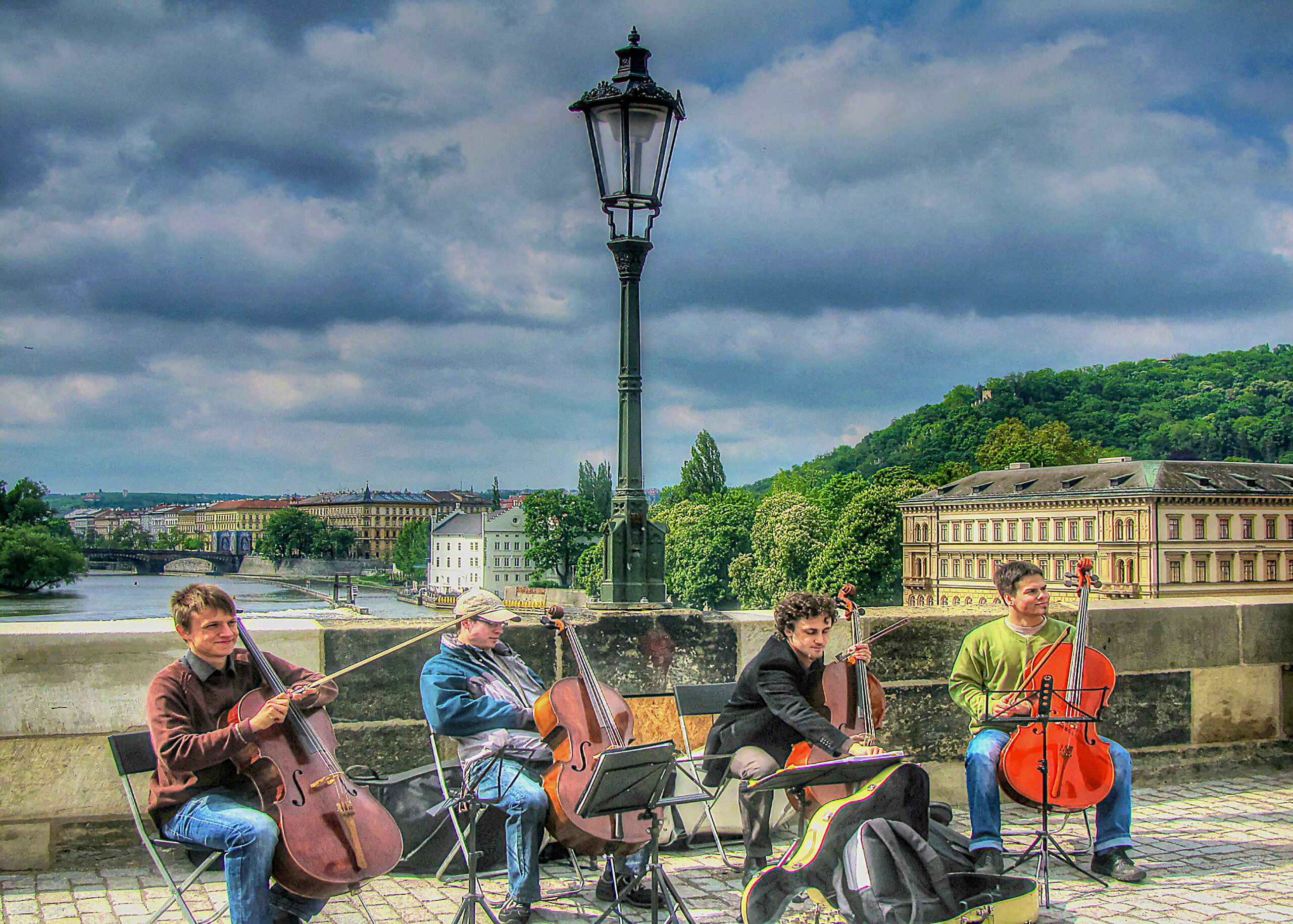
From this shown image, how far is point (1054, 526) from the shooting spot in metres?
76.4

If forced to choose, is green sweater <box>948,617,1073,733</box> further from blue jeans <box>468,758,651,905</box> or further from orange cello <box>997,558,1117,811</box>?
blue jeans <box>468,758,651,905</box>

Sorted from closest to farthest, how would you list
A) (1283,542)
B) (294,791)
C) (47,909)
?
1. (294,791)
2. (47,909)
3. (1283,542)

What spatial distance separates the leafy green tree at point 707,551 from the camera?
80938 mm

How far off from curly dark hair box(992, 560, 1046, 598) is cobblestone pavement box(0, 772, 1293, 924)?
1233 mm

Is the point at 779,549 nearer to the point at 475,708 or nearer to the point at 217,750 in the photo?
the point at 475,708

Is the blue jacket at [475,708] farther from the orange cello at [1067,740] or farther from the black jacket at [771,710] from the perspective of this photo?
the orange cello at [1067,740]

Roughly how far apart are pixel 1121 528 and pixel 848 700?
243ft

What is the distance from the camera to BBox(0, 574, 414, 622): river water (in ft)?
255

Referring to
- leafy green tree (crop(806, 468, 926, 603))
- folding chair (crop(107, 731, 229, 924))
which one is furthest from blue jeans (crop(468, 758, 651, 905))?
leafy green tree (crop(806, 468, 926, 603))

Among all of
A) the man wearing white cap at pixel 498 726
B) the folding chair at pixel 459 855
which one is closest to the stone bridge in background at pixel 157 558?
the folding chair at pixel 459 855

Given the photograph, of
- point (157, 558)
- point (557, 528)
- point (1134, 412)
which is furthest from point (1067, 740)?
point (157, 558)

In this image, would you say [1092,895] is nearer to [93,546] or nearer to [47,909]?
[47,909]

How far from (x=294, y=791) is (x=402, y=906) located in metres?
0.99

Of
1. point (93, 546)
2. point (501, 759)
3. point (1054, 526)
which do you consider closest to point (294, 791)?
point (501, 759)
